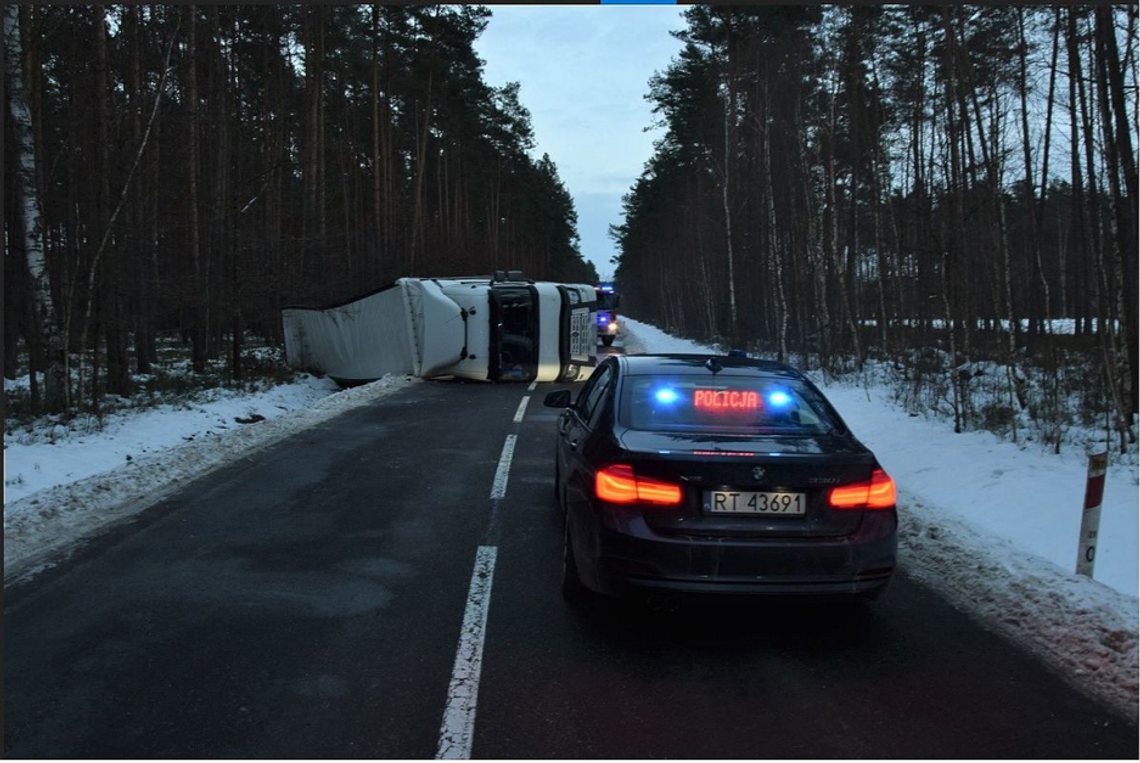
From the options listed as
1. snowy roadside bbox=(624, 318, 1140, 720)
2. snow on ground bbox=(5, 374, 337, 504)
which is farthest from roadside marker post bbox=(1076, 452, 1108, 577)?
snow on ground bbox=(5, 374, 337, 504)

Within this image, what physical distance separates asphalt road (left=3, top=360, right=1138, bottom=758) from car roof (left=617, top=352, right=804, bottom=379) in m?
1.58

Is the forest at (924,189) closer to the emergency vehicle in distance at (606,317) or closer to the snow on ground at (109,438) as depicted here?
the emergency vehicle in distance at (606,317)

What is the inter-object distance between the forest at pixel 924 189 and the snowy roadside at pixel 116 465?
10.2 meters

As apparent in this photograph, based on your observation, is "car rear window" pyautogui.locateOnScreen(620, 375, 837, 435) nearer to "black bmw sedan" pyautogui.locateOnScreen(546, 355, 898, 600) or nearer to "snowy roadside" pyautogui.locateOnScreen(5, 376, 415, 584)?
"black bmw sedan" pyautogui.locateOnScreen(546, 355, 898, 600)

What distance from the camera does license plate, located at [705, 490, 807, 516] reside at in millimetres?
4695

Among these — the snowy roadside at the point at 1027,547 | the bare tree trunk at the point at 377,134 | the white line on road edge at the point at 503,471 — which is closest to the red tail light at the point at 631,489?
the snowy roadside at the point at 1027,547

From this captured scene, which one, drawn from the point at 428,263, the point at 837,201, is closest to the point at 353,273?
the point at 428,263

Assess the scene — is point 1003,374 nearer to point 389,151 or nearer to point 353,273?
point 353,273

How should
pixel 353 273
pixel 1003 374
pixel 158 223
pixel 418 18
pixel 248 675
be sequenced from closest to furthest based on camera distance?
pixel 248 675
pixel 158 223
pixel 1003 374
pixel 353 273
pixel 418 18

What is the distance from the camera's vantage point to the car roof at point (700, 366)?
19.7 feet

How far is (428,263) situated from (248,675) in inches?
1318

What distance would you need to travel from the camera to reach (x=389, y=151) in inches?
1433

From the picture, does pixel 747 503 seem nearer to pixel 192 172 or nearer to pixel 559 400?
pixel 559 400

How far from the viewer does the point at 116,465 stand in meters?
10.4
